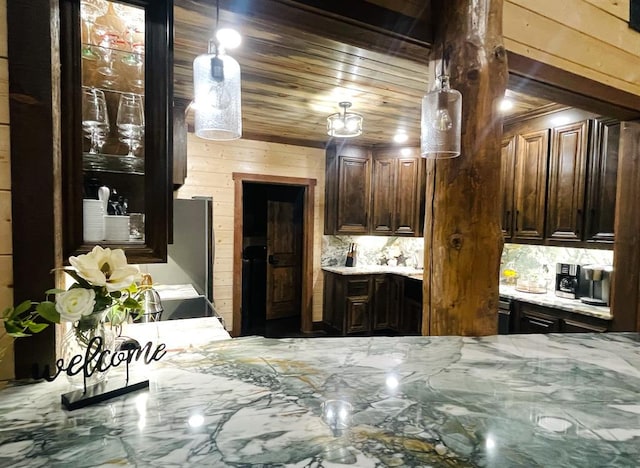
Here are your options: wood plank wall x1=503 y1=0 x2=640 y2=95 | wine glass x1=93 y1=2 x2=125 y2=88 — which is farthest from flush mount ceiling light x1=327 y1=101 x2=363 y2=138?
wine glass x1=93 y1=2 x2=125 y2=88

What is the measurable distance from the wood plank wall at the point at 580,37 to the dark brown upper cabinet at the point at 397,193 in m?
2.36

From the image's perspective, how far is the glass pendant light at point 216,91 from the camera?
1147mm

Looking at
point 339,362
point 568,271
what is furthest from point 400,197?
point 339,362

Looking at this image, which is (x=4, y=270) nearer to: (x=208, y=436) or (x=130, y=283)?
(x=130, y=283)

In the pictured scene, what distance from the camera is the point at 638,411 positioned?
915mm

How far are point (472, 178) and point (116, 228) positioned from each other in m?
1.41

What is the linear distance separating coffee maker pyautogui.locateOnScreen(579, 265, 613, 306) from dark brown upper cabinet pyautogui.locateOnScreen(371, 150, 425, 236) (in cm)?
188

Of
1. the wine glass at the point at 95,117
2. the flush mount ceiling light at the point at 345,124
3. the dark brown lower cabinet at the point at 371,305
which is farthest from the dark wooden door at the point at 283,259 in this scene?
the wine glass at the point at 95,117

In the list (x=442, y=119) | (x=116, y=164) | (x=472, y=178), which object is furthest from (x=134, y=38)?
(x=472, y=178)

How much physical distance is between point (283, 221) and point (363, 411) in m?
4.93

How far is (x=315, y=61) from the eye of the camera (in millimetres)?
2475

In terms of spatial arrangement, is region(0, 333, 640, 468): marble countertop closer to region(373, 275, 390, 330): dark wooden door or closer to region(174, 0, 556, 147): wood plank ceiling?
region(174, 0, 556, 147): wood plank ceiling

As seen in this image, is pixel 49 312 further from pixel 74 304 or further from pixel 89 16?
pixel 89 16

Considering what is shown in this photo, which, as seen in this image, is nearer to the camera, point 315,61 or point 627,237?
point 315,61
